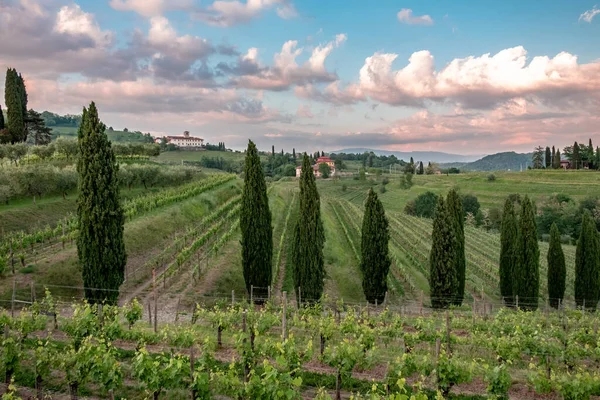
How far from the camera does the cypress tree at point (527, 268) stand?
3138 centimetres

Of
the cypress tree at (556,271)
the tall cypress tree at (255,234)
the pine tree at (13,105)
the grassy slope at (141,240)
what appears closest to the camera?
the grassy slope at (141,240)

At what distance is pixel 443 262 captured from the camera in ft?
93.6

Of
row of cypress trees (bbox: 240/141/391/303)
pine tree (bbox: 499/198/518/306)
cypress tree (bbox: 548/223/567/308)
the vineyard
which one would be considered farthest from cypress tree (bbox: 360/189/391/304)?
cypress tree (bbox: 548/223/567/308)

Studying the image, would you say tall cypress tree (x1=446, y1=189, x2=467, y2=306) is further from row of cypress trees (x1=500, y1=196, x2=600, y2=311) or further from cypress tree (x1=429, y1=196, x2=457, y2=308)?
row of cypress trees (x1=500, y1=196, x2=600, y2=311)

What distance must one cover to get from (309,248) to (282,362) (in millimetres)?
15721

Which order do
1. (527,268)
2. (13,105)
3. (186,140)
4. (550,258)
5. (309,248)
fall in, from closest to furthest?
(309,248) < (527,268) < (550,258) < (13,105) < (186,140)

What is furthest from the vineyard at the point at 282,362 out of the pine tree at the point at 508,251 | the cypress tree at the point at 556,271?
the cypress tree at the point at 556,271

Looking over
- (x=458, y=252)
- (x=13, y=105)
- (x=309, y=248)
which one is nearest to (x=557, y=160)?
(x=458, y=252)

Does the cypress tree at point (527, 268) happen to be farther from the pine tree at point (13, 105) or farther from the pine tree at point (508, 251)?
the pine tree at point (13, 105)

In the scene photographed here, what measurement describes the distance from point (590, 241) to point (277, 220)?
1293 inches

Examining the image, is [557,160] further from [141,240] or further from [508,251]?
[141,240]

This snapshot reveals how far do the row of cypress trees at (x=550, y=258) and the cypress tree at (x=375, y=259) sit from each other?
450 inches

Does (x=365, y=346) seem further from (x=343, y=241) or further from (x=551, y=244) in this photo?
(x=343, y=241)

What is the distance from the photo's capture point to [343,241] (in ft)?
150
